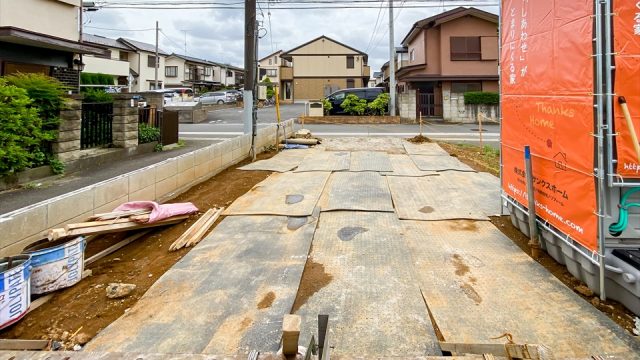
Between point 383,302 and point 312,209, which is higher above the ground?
point 312,209

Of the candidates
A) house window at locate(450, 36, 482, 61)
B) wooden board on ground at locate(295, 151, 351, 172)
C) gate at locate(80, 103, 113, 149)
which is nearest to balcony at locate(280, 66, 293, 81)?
house window at locate(450, 36, 482, 61)

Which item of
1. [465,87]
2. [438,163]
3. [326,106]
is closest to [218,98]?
[326,106]

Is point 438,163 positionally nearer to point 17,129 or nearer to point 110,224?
point 110,224

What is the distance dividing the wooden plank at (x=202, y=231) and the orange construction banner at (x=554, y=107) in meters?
3.67

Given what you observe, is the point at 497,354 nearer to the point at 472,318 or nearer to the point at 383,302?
the point at 472,318

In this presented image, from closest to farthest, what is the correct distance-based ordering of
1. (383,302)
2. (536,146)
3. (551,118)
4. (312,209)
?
(383,302)
(551,118)
(536,146)
(312,209)

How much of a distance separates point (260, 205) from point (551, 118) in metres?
3.76

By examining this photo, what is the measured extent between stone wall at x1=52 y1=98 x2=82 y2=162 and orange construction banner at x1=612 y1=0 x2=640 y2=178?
28.8 feet

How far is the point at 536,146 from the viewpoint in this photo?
3953mm

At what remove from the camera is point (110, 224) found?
406 centimetres

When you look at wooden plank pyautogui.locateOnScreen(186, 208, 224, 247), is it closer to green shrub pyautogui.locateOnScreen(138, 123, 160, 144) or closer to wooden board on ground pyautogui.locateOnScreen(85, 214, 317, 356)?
wooden board on ground pyautogui.locateOnScreen(85, 214, 317, 356)

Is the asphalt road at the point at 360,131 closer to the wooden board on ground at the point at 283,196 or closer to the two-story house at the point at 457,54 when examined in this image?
the two-story house at the point at 457,54

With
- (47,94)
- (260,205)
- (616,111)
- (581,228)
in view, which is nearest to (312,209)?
(260,205)

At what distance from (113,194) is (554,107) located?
193 inches
